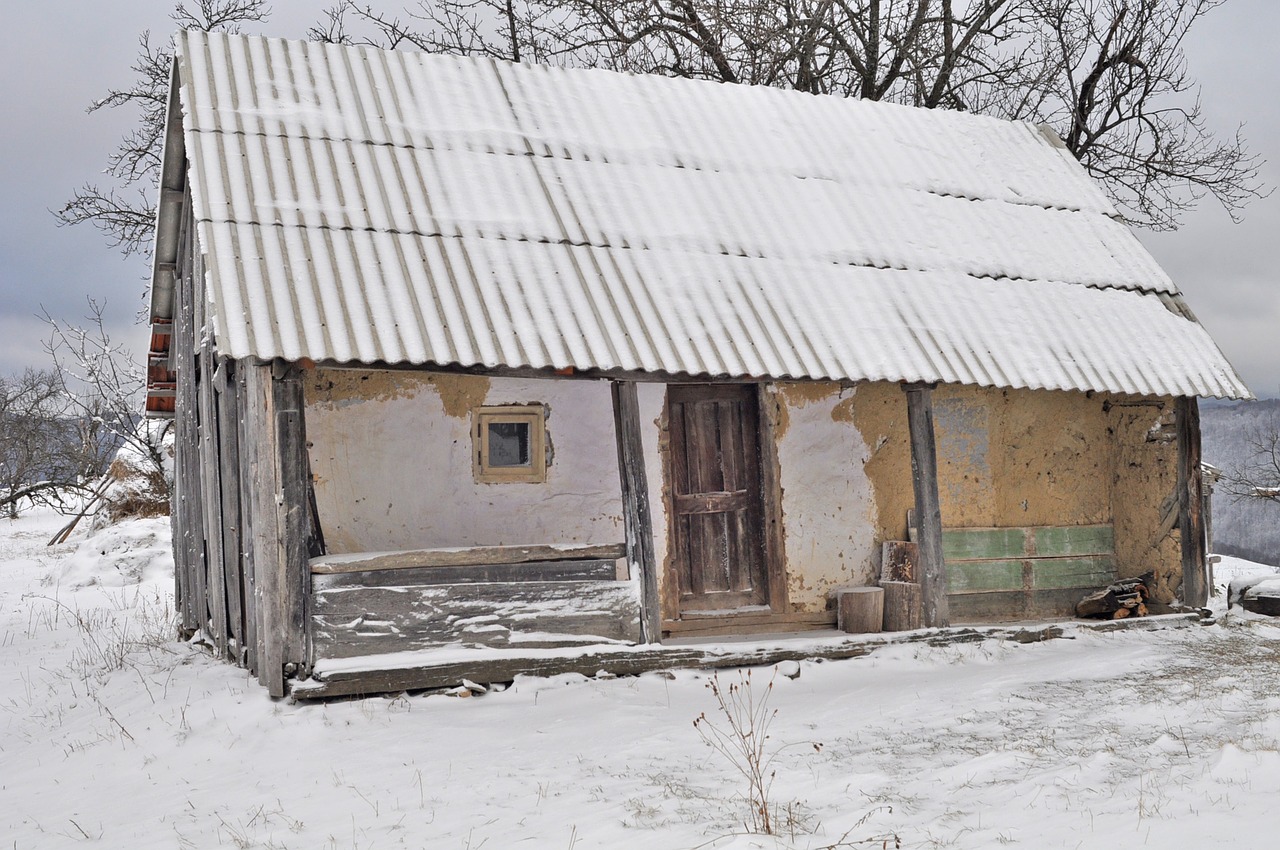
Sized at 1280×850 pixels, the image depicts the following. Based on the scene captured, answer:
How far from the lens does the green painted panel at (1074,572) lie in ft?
33.1

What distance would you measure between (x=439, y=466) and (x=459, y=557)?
1.34 m

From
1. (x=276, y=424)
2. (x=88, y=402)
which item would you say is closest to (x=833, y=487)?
(x=276, y=424)

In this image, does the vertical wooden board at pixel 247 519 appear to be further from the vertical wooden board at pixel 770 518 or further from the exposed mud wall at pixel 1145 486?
the exposed mud wall at pixel 1145 486

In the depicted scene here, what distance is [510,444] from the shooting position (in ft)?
28.8

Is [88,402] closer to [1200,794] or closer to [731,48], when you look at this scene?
[731,48]

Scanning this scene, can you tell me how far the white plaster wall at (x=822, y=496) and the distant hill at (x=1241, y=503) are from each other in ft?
60.8

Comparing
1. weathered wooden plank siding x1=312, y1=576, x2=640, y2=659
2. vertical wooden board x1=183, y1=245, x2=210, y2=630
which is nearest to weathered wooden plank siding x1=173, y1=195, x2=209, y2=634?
vertical wooden board x1=183, y1=245, x2=210, y2=630

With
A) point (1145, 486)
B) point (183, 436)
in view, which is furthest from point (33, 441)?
point (1145, 486)

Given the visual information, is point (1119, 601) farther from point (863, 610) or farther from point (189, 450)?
point (189, 450)

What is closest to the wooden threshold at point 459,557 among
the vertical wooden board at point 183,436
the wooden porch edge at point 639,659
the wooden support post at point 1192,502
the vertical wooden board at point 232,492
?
the wooden porch edge at point 639,659

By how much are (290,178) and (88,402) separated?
67.3 feet

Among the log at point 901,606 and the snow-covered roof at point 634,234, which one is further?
the log at point 901,606

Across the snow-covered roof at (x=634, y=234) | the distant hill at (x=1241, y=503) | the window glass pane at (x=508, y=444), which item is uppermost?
the snow-covered roof at (x=634, y=234)

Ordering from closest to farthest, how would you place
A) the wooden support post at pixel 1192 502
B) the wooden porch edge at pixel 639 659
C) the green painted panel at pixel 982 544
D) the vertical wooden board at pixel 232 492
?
the wooden porch edge at pixel 639 659 → the vertical wooden board at pixel 232 492 → the wooden support post at pixel 1192 502 → the green painted panel at pixel 982 544
